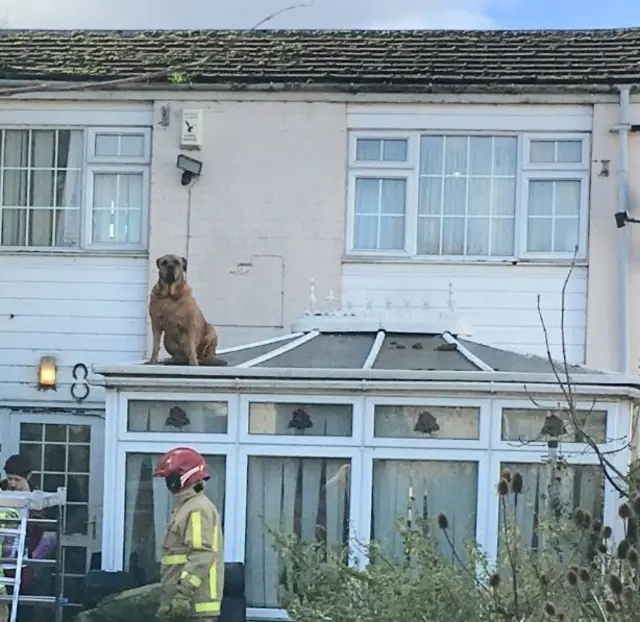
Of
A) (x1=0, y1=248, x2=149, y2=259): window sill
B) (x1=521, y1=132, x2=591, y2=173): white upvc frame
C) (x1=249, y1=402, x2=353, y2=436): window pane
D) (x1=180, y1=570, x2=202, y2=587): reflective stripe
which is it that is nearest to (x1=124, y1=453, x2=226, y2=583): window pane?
(x1=249, y1=402, x2=353, y2=436): window pane

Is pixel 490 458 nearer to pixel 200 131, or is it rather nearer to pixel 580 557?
pixel 580 557

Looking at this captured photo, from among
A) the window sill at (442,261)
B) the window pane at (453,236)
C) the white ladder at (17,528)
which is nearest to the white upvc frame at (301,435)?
the white ladder at (17,528)

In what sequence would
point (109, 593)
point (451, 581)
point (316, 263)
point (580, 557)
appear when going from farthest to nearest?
1. point (316, 263)
2. point (109, 593)
3. point (580, 557)
4. point (451, 581)

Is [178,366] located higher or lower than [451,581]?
higher

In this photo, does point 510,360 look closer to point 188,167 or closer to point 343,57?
point 188,167

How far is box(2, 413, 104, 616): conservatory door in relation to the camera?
36.5ft

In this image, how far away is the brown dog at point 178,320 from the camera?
28.7 ft

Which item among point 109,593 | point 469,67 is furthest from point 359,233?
point 109,593

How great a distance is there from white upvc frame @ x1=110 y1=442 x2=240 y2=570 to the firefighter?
175cm

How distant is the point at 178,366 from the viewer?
28.2 ft

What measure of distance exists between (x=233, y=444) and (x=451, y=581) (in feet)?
13.9

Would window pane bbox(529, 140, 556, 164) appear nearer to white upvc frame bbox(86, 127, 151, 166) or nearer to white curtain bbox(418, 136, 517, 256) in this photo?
white curtain bbox(418, 136, 517, 256)

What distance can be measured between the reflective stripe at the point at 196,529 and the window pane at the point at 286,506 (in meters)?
1.92

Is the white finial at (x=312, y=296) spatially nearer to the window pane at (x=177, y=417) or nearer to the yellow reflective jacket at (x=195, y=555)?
the window pane at (x=177, y=417)
